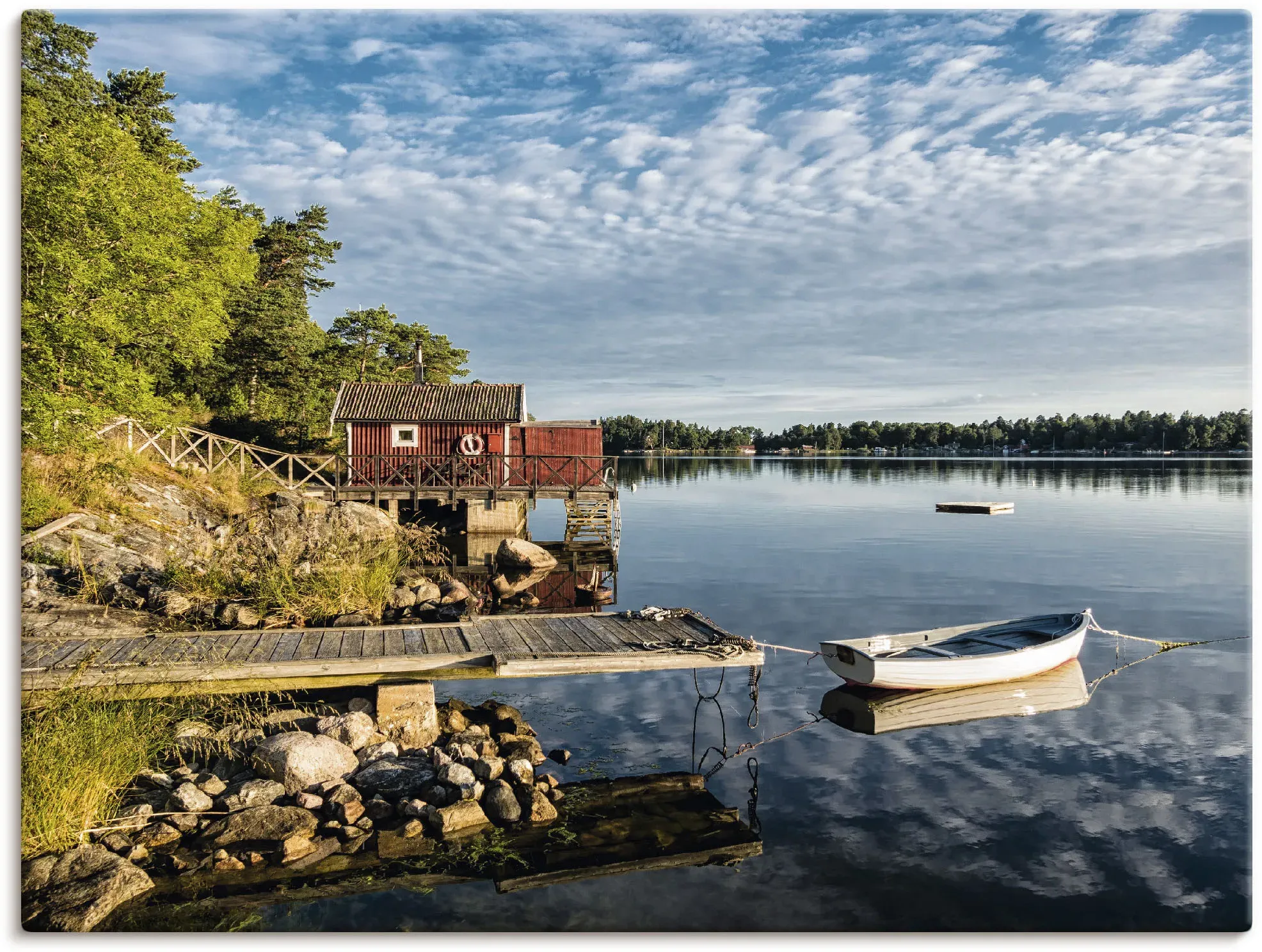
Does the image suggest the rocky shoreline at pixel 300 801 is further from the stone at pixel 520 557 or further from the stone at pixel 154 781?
the stone at pixel 520 557

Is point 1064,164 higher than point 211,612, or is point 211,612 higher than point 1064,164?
point 1064,164

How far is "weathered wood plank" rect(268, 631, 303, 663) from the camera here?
8222 mm

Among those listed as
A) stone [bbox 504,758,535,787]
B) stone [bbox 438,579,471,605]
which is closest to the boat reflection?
stone [bbox 504,758,535,787]

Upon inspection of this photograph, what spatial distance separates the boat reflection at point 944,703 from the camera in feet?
36.8

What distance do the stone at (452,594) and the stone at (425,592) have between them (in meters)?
0.07

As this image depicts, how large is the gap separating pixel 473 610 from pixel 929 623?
956 centimetres

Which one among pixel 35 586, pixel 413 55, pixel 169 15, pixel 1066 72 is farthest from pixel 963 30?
pixel 35 586

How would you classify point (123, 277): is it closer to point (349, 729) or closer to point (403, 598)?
point (403, 598)

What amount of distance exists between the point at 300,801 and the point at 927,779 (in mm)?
6460

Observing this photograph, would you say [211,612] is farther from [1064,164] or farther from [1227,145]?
[1227,145]

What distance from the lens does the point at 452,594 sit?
55.1 feet

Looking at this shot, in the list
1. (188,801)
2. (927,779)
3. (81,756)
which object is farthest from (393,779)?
(927,779)

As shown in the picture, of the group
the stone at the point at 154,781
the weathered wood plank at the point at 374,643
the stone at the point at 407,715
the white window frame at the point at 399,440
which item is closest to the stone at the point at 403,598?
the weathered wood plank at the point at 374,643

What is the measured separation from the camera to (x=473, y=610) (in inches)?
651
